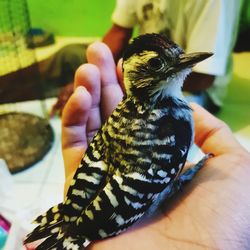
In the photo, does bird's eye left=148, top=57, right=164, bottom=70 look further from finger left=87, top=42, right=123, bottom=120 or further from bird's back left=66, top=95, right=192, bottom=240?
finger left=87, top=42, right=123, bottom=120

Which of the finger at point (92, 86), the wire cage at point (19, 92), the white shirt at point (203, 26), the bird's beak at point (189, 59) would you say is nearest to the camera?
the bird's beak at point (189, 59)

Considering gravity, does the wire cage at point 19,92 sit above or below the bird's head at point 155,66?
below

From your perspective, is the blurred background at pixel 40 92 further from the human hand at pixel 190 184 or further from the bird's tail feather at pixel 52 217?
the human hand at pixel 190 184

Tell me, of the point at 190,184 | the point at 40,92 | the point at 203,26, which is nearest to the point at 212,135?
the point at 190,184

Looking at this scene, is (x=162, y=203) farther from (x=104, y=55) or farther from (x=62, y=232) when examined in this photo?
(x=104, y=55)

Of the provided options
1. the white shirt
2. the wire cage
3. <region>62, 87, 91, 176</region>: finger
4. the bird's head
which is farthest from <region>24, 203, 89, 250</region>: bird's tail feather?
the white shirt

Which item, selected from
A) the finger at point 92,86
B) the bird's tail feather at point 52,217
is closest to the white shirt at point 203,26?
the finger at point 92,86
